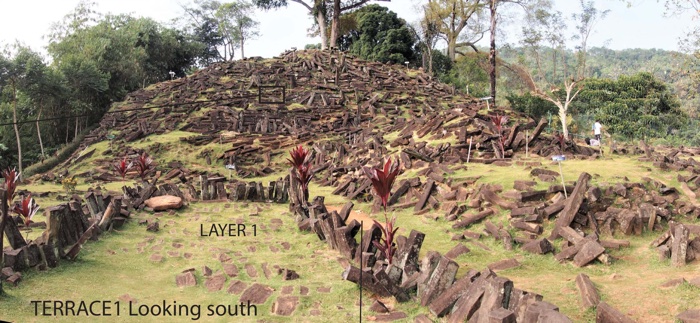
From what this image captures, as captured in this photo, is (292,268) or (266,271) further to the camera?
(292,268)

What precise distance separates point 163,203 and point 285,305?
639cm

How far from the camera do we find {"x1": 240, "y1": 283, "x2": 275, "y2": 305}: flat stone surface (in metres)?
6.06

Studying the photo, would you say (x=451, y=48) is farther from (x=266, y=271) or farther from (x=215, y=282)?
(x=215, y=282)

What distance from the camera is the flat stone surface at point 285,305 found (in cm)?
579

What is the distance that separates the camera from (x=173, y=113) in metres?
26.6

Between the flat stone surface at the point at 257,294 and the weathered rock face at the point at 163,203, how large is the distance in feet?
18.5

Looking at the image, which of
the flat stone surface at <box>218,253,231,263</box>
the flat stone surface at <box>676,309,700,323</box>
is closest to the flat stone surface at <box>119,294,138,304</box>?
the flat stone surface at <box>218,253,231,263</box>

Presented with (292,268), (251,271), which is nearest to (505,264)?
(292,268)

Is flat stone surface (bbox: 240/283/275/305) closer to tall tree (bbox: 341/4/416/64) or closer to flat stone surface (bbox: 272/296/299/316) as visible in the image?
flat stone surface (bbox: 272/296/299/316)

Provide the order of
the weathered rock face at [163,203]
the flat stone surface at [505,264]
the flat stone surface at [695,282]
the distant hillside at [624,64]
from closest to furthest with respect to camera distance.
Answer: the flat stone surface at [695,282], the flat stone surface at [505,264], the weathered rock face at [163,203], the distant hillside at [624,64]

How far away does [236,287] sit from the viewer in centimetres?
653

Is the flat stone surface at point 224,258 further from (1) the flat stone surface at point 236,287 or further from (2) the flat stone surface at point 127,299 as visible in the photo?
(2) the flat stone surface at point 127,299

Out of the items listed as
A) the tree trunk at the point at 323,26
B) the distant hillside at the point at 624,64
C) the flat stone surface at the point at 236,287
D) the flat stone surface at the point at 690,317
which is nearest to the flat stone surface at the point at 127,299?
the flat stone surface at the point at 236,287

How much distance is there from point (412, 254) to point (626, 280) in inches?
110
